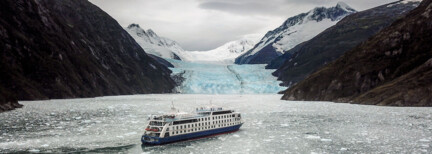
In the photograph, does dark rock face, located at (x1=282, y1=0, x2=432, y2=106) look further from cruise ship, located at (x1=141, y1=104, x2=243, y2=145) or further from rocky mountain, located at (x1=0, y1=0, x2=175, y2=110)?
rocky mountain, located at (x1=0, y1=0, x2=175, y2=110)

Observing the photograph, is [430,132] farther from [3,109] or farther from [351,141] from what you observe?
[3,109]

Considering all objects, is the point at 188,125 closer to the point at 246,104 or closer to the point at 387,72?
the point at 246,104

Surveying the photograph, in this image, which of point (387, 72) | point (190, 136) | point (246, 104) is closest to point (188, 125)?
point (190, 136)

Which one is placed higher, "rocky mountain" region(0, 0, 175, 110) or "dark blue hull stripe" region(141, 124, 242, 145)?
"rocky mountain" region(0, 0, 175, 110)

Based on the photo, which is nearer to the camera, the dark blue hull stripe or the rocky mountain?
the dark blue hull stripe

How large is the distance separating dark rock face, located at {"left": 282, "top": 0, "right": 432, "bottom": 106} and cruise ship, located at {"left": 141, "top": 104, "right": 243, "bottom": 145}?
61960 mm

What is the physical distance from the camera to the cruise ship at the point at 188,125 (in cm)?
5384

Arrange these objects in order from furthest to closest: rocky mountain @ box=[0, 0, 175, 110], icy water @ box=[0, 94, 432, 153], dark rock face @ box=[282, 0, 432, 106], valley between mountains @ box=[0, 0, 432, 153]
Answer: rocky mountain @ box=[0, 0, 175, 110], dark rock face @ box=[282, 0, 432, 106], valley between mountains @ box=[0, 0, 432, 153], icy water @ box=[0, 94, 432, 153]

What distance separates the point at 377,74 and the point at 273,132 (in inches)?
3420

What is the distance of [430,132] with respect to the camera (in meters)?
56.3

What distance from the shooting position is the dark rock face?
357 feet

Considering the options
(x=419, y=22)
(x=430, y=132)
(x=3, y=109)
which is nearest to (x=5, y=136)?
(x=3, y=109)

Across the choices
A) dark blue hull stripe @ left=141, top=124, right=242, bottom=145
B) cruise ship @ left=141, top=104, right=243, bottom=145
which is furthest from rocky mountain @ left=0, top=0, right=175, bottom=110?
dark blue hull stripe @ left=141, top=124, right=242, bottom=145

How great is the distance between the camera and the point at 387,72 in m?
132
